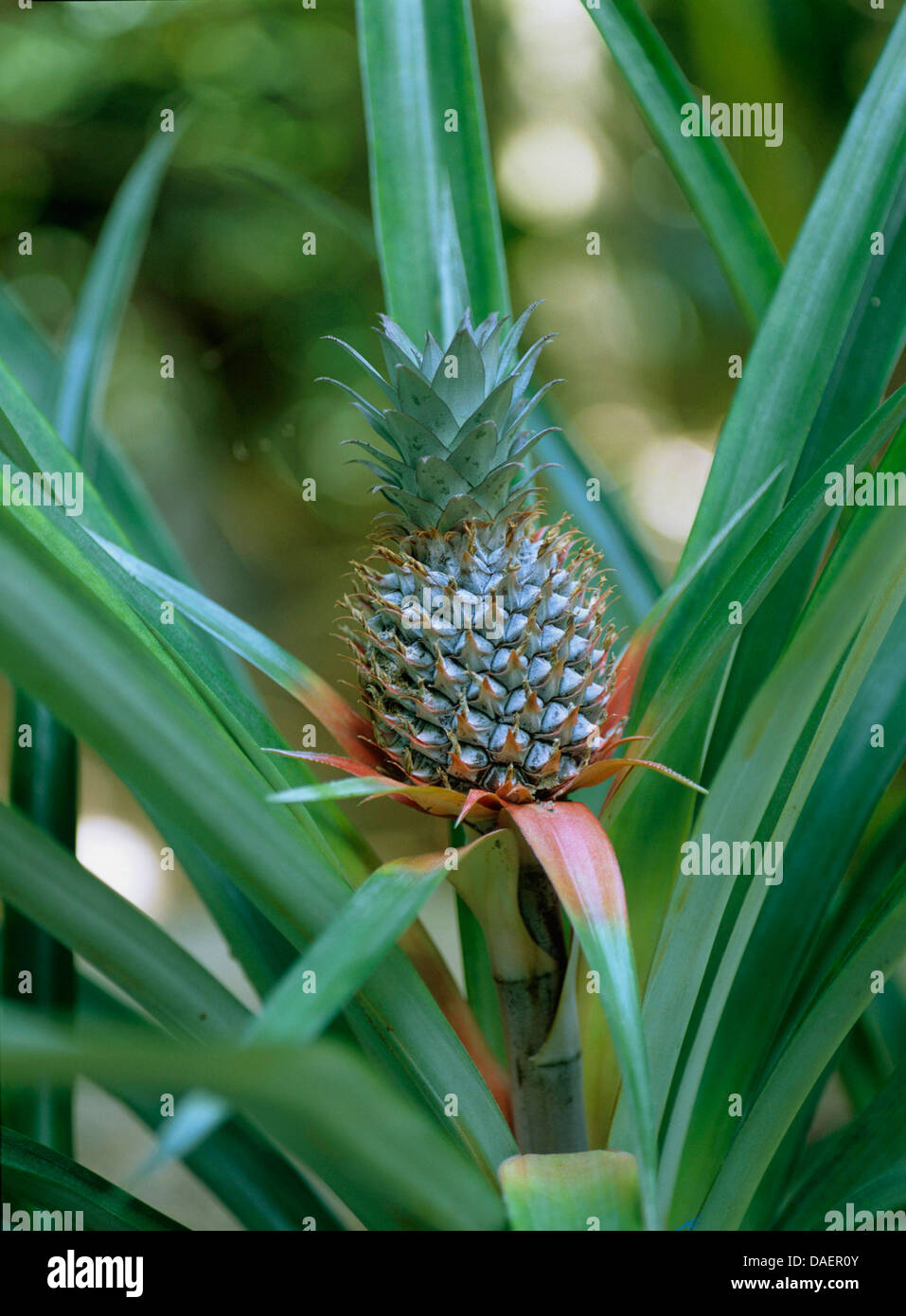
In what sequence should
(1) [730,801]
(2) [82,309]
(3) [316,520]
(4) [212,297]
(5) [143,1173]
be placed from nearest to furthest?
(5) [143,1173]
(1) [730,801]
(2) [82,309]
(4) [212,297]
(3) [316,520]

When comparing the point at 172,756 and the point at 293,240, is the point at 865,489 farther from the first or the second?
the point at 293,240

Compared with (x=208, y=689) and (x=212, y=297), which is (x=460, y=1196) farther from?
(x=212, y=297)

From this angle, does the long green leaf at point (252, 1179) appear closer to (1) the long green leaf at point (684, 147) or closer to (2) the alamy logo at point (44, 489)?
(2) the alamy logo at point (44, 489)

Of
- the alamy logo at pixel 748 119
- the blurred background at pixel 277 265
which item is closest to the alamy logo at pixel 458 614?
the alamy logo at pixel 748 119

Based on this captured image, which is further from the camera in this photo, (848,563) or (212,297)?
(212,297)

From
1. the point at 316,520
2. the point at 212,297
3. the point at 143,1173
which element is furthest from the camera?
the point at 316,520

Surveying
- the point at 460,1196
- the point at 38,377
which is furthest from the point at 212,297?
the point at 460,1196
